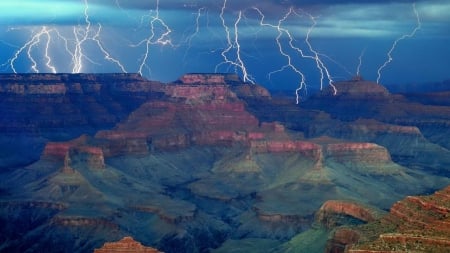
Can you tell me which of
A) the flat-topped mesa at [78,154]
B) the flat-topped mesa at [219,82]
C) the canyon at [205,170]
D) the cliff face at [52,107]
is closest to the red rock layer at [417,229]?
the canyon at [205,170]

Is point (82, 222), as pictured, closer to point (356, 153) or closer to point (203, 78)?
point (356, 153)

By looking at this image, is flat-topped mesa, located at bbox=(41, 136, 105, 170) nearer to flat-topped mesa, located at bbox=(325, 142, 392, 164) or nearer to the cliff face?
flat-topped mesa, located at bbox=(325, 142, 392, 164)

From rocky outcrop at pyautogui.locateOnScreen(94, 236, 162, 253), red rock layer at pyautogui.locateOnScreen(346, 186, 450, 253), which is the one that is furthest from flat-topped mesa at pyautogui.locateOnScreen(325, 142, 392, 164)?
rocky outcrop at pyautogui.locateOnScreen(94, 236, 162, 253)

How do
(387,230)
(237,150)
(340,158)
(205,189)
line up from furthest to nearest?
1. (237,150)
2. (340,158)
3. (205,189)
4. (387,230)

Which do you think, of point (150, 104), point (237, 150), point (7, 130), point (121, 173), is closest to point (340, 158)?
point (237, 150)

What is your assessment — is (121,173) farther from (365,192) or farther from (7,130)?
(7,130)

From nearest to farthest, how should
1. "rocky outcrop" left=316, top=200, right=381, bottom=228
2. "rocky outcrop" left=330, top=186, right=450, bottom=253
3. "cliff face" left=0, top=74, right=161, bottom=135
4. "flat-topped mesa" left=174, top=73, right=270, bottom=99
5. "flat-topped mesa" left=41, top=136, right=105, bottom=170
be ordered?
"rocky outcrop" left=330, top=186, right=450, bottom=253 → "rocky outcrop" left=316, top=200, right=381, bottom=228 → "flat-topped mesa" left=41, top=136, right=105, bottom=170 → "cliff face" left=0, top=74, right=161, bottom=135 → "flat-topped mesa" left=174, top=73, right=270, bottom=99

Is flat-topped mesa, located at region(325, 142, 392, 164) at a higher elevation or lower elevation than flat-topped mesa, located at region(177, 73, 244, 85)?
lower

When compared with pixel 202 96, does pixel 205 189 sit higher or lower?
lower

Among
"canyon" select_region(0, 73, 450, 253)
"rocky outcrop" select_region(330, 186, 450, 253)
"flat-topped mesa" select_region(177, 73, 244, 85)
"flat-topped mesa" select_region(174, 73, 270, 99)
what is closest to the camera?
"rocky outcrop" select_region(330, 186, 450, 253)
